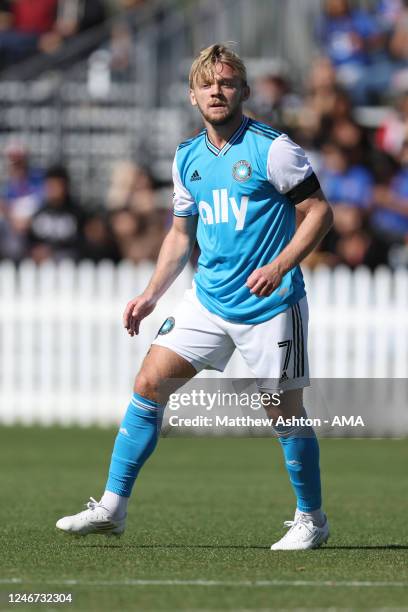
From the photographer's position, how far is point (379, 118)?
18.7 metres

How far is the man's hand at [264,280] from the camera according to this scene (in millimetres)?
6688

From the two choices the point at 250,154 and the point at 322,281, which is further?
the point at 322,281

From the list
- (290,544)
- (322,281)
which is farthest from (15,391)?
(290,544)

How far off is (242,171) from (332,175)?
30.4 feet

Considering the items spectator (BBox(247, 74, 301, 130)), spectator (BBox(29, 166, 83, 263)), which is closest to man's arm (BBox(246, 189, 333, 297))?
spectator (BBox(247, 74, 301, 130))

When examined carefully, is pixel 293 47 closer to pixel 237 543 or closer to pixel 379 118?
pixel 379 118

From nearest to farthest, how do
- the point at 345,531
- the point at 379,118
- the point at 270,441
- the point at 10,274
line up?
the point at 345,531
the point at 270,441
the point at 10,274
the point at 379,118

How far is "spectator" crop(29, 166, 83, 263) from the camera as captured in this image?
54.3 ft

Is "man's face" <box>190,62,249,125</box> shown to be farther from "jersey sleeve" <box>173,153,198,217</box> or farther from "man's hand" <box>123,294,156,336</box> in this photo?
"man's hand" <box>123,294,156,336</box>

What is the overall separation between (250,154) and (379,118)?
39.4 ft

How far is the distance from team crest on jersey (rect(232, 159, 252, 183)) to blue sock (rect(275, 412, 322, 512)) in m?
1.28

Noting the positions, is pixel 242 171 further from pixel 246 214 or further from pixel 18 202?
pixel 18 202

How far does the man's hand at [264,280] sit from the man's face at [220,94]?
822 millimetres

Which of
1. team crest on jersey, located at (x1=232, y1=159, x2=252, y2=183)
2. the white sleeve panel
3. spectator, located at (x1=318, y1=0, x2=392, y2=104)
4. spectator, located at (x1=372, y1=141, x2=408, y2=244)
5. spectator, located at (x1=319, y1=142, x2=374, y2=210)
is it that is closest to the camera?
the white sleeve panel
